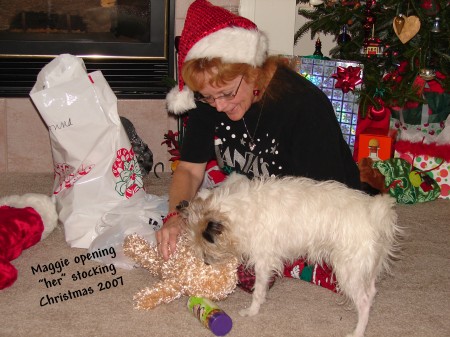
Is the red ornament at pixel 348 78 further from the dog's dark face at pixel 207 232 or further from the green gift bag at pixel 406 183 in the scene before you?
the dog's dark face at pixel 207 232

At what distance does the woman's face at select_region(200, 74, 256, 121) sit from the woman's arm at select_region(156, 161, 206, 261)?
27 cm

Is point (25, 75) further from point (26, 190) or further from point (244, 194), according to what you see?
point (244, 194)

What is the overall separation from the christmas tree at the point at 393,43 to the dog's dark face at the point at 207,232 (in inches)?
59.4

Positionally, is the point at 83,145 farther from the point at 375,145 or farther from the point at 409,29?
the point at 409,29

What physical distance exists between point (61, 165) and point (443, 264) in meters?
1.45

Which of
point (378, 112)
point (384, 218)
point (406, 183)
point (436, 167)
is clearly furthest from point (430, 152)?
point (384, 218)

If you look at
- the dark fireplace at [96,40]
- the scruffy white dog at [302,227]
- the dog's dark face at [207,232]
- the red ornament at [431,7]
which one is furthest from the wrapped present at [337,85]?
the dog's dark face at [207,232]

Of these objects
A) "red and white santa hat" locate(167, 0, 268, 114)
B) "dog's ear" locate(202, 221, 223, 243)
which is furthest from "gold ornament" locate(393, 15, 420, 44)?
"dog's ear" locate(202, 221, 223, 243)

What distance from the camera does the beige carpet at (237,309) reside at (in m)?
1.62

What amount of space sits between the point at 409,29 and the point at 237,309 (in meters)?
1.67

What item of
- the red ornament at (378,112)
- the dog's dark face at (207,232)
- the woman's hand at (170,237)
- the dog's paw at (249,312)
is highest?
the red ornament at (378,112)

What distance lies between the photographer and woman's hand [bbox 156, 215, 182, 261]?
1688 mm

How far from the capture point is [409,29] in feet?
8.96

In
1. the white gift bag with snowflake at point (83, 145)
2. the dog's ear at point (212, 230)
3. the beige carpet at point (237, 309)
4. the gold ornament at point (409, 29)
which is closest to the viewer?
the dog's ear at point (212, 230)
